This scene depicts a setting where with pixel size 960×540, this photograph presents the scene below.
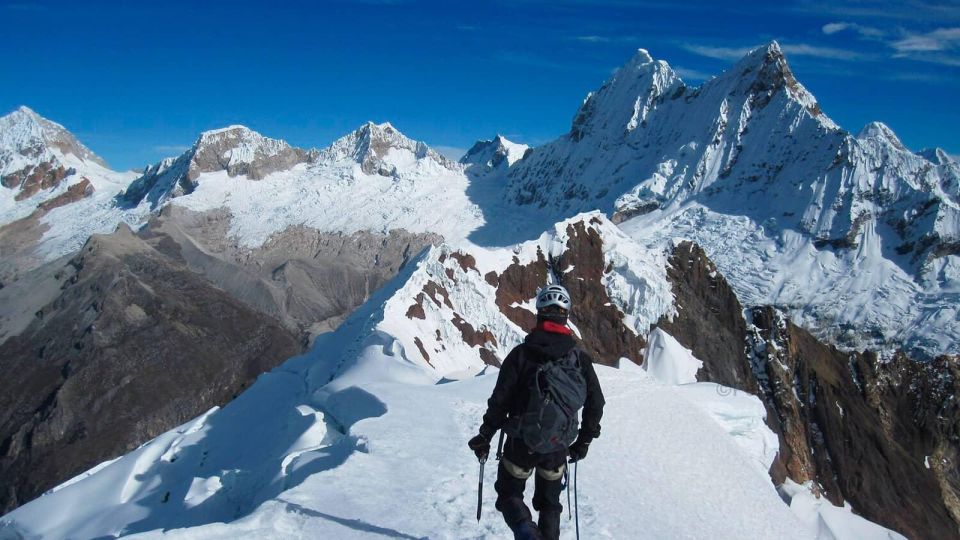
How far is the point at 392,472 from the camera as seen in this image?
1351 centimetres

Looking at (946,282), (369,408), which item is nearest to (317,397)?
(369,408)

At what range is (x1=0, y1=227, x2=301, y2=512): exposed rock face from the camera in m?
99.0

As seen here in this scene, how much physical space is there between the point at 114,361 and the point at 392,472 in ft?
383

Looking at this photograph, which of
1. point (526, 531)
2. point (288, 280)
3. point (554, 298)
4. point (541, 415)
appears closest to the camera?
point (541, 415)

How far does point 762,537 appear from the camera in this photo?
1352cm

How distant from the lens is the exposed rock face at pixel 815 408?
179 feet

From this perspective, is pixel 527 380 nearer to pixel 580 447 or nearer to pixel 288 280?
pixel 580 447

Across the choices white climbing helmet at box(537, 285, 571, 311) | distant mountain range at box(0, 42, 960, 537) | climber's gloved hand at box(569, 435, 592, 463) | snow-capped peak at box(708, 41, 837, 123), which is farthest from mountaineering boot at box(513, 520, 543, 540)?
snow-capped peak at box(708, 41, 837, 123)

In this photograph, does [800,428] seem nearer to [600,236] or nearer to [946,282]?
[600,236]

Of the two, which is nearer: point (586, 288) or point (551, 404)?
point (551, 404)

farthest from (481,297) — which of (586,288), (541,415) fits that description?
(541,415)

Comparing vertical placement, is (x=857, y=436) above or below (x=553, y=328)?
above

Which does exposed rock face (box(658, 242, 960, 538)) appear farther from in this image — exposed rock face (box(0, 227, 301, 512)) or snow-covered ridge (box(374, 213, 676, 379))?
exposed rock face (box(0, 227, 301, 512))

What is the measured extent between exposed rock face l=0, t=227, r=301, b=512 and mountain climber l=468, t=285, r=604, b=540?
310 feet
